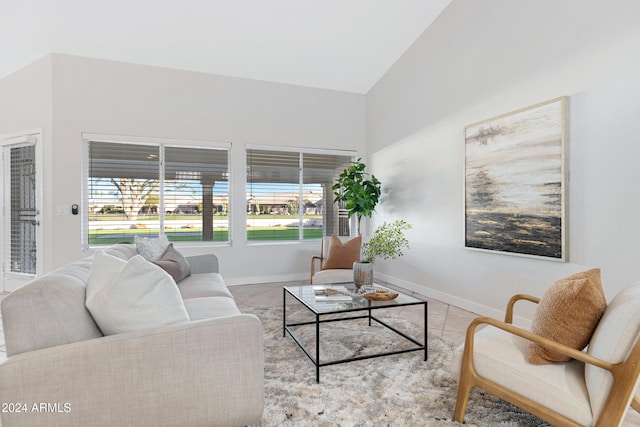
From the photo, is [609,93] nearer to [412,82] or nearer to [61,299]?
[412,82]

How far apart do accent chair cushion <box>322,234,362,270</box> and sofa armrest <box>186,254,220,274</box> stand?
4.47 feet

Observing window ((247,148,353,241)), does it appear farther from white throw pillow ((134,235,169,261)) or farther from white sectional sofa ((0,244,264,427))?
white sectional sofa ((0,244,264,427))

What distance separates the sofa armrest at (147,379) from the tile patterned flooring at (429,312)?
1899 millimetres

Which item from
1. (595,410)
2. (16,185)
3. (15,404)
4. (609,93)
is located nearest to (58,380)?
(15,404)

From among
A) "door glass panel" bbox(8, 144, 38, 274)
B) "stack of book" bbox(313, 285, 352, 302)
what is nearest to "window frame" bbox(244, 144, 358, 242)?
"stack of book" bbox(313, 285, 352, 302)

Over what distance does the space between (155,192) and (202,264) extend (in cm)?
176

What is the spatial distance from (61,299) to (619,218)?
3.53 metres

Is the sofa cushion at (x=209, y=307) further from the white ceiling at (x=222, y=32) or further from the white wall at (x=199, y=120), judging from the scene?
the white ceiling at (x=222, y=32)

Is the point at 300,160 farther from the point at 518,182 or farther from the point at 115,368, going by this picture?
the point at 115,368

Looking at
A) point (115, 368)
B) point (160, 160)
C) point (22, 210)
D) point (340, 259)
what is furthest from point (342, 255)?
point (22, 210)

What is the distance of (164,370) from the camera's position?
1500 mm

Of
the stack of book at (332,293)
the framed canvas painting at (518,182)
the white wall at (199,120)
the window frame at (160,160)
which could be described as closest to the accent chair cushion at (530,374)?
the stack of book at (332,293)

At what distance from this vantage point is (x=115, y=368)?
4.75 ft

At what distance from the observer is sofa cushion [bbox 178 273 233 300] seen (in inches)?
110
